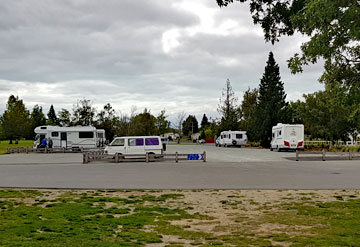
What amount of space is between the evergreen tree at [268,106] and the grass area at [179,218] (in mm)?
38303

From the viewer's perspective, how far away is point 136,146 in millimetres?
26906

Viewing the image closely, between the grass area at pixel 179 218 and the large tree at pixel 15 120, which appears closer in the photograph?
the grass area at pixel 179 218

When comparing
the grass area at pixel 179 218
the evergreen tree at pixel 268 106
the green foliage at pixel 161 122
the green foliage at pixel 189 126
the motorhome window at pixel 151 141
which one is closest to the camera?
the grass area at pixel 179 218

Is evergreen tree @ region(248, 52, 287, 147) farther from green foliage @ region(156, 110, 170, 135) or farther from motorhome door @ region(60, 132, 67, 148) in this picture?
green foliage @ region(156, 110, 170, 135)

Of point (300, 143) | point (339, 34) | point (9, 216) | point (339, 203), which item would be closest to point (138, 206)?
point (9, 216)

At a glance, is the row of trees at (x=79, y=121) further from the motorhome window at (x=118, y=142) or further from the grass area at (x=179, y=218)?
the grass area at (x=179, y=218)

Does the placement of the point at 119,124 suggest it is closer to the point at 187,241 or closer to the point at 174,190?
the point at 174,190

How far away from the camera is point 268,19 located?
1297cm

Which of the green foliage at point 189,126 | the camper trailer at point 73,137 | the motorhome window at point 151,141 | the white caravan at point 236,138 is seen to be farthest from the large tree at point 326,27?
the green foliage at point 189,126

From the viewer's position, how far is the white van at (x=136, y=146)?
87.7 ft

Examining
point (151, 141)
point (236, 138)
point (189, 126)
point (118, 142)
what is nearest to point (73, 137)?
point (118, 142)

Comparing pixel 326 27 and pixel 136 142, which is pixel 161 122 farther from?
pixel 326 27

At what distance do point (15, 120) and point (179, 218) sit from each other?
209ft

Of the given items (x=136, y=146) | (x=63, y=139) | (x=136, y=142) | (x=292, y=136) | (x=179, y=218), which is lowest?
(x=179, y=218)
